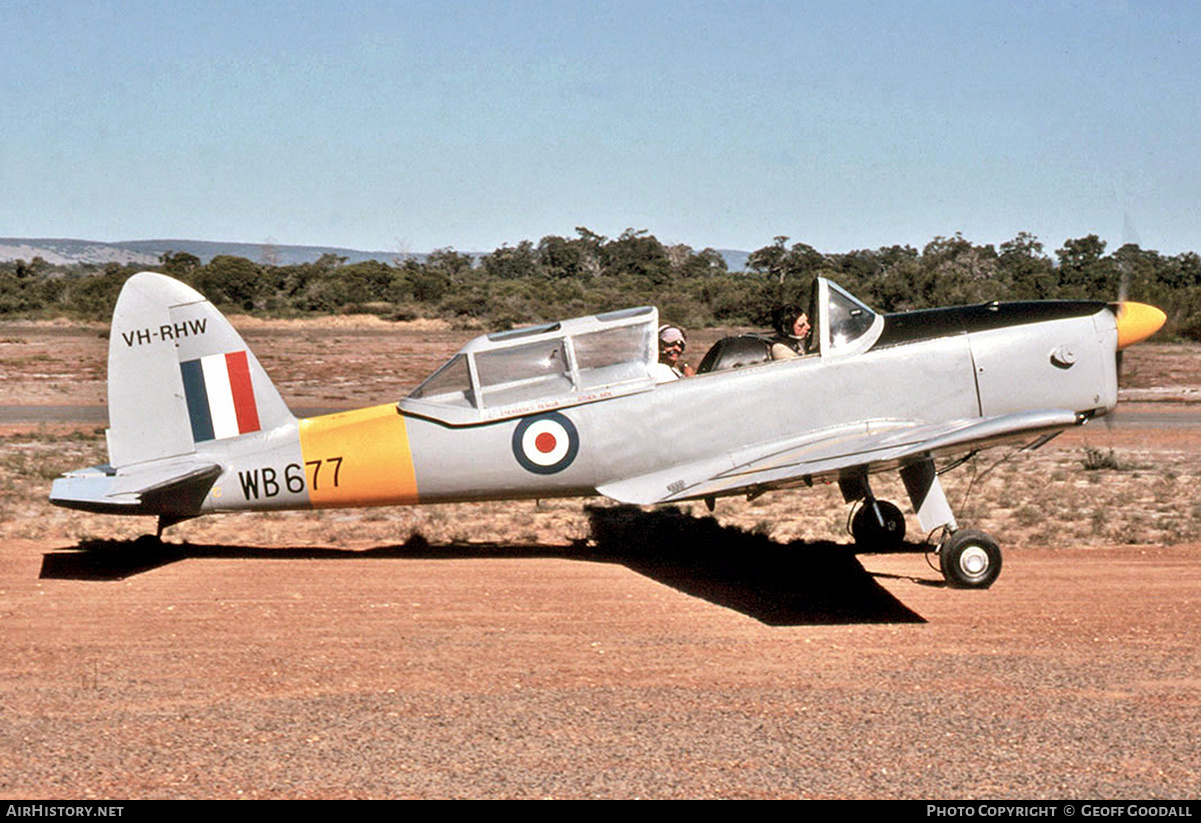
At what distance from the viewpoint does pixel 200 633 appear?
8188mm

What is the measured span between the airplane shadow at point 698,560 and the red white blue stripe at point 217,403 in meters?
1.41

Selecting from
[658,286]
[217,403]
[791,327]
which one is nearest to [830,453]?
[791,327]

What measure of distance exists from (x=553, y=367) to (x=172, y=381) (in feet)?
10.3

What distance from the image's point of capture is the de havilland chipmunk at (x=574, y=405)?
962 cm

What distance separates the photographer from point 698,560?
10969mm

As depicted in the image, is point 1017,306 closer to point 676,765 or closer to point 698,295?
point 676,765

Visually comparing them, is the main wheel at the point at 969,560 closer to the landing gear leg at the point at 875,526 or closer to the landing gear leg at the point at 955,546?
the landing gear leg at the point at 955,546

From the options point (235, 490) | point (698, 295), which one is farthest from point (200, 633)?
point (698, 295)

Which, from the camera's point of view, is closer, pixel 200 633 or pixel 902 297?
pixel 200 633

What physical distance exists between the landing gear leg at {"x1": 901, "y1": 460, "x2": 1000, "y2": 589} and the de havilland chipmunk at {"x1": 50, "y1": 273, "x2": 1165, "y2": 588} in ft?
0.65

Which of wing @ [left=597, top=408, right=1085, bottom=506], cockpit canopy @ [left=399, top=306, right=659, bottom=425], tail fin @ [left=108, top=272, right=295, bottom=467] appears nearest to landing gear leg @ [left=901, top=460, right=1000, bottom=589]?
wing @ [left=597, top=408, right=1085, bottom=506]

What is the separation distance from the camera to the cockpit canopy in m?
9.67

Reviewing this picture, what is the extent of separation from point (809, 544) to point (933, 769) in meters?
5.93

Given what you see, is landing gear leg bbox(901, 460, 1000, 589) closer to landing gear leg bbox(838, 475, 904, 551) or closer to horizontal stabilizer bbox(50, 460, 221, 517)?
landing gear leg bbox(838, 475, 904, 551)
